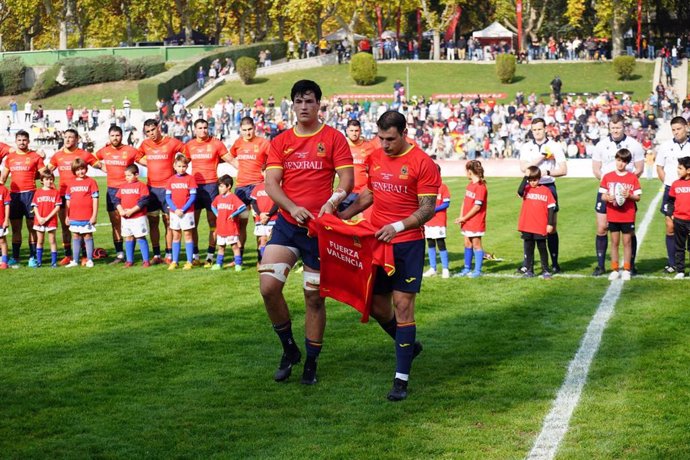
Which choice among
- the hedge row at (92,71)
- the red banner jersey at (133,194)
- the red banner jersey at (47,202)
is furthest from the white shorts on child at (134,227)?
the hedge row at (92,71)

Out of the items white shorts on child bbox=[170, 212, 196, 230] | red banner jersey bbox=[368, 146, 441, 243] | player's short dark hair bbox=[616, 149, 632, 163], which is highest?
red banner jersey bbox=[368, 146, 441, 243]

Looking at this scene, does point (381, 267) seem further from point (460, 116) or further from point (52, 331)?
point (460, 116)

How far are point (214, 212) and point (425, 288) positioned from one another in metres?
4.04

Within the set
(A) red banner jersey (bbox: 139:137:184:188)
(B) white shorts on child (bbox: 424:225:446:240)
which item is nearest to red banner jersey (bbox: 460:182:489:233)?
(B) white shorts on child (bbox: 424:225:446:240)

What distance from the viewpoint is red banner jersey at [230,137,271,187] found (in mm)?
15703

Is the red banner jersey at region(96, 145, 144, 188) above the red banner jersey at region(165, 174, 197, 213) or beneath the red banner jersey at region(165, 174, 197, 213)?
above

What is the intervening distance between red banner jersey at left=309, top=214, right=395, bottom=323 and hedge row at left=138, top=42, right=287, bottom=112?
56625 millimetres

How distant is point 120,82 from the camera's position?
2810 inches

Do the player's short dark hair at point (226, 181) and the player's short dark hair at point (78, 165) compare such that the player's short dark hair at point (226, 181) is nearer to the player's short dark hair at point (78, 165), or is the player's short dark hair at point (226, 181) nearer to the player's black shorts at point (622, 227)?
the player's short dark hair at point (78, 165)

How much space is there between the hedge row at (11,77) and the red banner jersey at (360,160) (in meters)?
61.4

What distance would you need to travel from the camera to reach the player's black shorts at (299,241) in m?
8.66

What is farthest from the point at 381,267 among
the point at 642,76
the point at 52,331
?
the point at 642,76

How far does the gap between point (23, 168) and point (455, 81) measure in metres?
53.3

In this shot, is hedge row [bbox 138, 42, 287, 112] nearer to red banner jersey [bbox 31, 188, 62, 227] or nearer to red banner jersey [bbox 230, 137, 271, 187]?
red banner jersey [bbox 31, 188, 62, 227]
